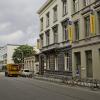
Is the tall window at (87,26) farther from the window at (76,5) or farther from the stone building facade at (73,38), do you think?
the window at (76,5)

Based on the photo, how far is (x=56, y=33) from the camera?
51.7 meters

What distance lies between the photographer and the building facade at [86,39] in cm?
3562

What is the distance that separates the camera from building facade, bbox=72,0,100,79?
35.6m

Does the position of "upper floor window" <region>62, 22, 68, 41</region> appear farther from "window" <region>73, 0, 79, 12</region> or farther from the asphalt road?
the asphalt road

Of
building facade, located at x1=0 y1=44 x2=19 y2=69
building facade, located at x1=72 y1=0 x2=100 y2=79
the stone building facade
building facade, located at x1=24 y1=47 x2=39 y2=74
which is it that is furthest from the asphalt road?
building facade, located at x1=0 y1=44 x2=19 y2=69

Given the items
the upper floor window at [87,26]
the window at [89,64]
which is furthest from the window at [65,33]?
the window at [89,64]

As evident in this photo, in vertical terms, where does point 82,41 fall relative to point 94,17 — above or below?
below

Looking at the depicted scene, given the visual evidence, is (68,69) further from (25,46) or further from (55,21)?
(25,46)

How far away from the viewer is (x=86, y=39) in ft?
125

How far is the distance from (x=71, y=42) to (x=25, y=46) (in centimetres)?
6472

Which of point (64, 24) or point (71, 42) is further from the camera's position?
point (64, 24)

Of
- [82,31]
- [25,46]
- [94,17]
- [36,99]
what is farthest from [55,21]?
[25,46]

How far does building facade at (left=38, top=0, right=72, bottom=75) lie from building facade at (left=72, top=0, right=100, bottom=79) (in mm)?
1808

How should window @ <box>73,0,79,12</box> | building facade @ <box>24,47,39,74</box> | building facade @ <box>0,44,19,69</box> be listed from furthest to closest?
building facade @ <box>0,44,19,69</box> → building facade @ <box>24,47,39,74</box> → window @ <box>73,0,79,12</box>
